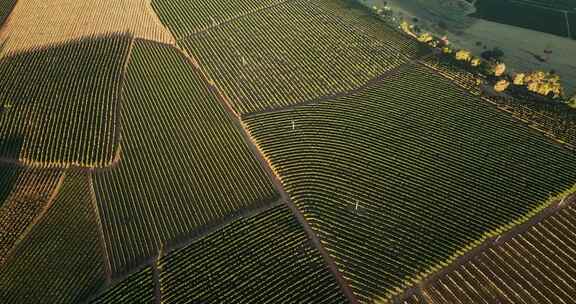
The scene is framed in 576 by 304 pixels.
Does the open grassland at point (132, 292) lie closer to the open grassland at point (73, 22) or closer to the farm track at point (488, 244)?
the farm track at point (488, 244)

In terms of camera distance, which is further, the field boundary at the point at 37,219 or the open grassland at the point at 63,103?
the open grassland at the point at 63,103

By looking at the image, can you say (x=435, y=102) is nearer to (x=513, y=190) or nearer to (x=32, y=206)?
(x=513, y=190)

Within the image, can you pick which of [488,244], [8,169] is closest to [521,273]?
[488,244]

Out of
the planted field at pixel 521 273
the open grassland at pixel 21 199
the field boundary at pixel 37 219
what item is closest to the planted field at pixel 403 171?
the planted field at pixel 521 273

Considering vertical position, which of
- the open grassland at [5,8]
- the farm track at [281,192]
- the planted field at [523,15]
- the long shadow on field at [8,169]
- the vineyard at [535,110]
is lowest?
the long shadow on field at [8,169]

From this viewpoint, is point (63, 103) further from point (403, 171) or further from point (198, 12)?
point (403, 171)

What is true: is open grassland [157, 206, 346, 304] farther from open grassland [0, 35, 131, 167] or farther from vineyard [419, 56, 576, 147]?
vineyard [419, 56, 576, 147]

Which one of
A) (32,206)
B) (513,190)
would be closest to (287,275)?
(513,190)
